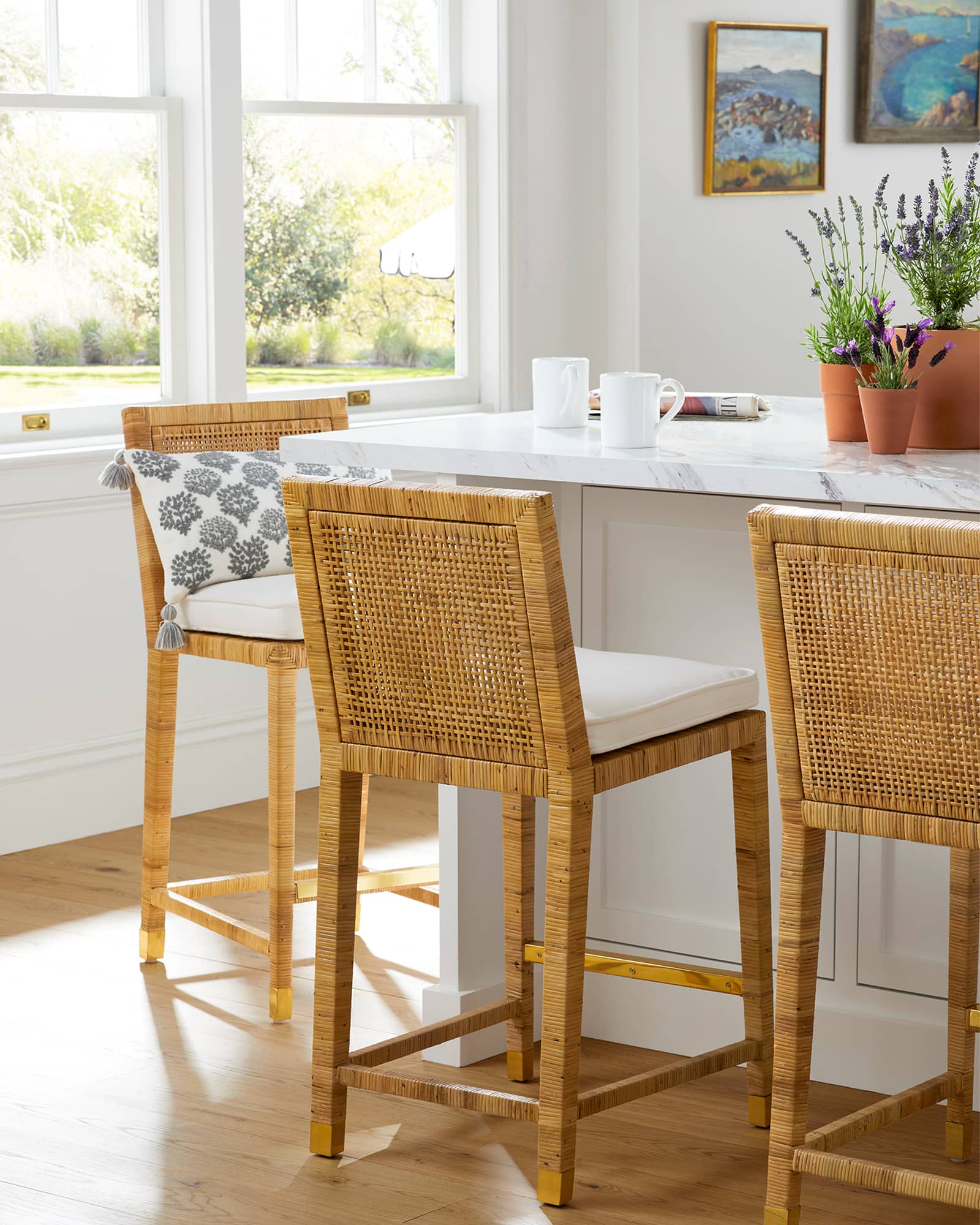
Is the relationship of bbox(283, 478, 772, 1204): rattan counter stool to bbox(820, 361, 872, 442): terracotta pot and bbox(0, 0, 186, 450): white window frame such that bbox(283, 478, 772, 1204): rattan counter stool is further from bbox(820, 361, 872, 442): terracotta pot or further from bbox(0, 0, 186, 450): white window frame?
bbox(0, 0, 186, 450): white window frame

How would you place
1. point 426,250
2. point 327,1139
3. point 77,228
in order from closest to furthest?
point 327,1139
point 77,228
point 426,250

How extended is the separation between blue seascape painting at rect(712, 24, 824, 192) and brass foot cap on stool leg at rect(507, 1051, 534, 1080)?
3290mm

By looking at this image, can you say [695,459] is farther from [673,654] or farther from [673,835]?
[673,835]

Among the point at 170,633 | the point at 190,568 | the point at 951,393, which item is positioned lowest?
the point at 170,633

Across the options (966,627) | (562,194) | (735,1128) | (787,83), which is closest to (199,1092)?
(735,1128)

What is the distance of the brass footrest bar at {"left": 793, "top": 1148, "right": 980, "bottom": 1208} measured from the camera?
84.1 inches

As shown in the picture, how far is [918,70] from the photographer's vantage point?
19.1 ft

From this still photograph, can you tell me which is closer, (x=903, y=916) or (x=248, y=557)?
(x=903, y=916)

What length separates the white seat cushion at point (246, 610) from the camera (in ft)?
10.4

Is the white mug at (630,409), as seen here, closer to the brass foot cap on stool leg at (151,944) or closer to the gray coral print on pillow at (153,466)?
the gray coral print on pillow at (153,466)

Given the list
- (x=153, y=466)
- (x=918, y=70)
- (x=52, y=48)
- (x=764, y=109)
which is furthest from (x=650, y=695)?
(x=918, y=70)

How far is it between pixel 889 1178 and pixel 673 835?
2.96 feet

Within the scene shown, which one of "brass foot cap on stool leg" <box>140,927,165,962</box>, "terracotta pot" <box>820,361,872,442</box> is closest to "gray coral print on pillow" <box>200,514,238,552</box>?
"brass foot cap on stool leg" <box>140,927,165,962</box>

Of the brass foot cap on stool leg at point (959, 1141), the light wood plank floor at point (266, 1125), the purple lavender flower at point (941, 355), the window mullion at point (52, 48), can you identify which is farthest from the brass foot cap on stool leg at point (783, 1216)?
the window mullion at point (52, 48)
